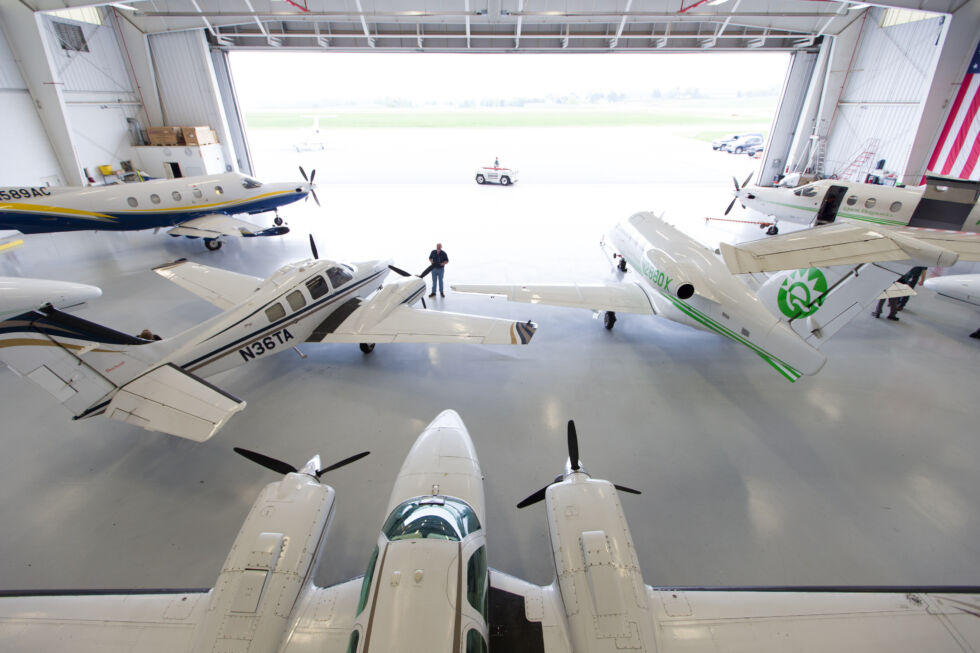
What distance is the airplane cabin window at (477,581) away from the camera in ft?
9.64

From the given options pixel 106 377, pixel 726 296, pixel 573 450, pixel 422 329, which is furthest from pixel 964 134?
pixel 106 377

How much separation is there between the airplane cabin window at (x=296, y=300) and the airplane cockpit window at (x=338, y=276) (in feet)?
2.23

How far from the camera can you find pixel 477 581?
307 cm

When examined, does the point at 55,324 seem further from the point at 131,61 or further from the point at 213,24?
the point at 131,61


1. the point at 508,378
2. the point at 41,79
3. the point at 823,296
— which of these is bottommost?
the point at 508,378

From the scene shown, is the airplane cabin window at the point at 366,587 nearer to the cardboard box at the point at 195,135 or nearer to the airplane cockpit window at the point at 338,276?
the airplane cockpit window at the point at 338,276

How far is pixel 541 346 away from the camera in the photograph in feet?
29.1

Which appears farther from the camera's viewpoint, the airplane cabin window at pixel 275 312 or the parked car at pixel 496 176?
the parked car at pixel 496 176

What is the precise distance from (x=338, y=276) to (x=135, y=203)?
9812mm

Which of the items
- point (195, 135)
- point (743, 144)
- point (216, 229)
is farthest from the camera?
point (743, 144)

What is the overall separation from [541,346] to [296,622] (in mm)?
6548

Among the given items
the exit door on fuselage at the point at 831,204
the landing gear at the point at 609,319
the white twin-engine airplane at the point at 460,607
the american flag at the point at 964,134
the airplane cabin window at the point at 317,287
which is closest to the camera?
the white twin-engine airplane at the point at 460,607

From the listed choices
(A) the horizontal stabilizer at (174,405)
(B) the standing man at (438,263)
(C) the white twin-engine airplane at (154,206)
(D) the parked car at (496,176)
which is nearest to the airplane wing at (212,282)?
(A) the horizontal stabilizer at (174,405)

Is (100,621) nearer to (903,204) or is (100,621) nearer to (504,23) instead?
(903,204)
